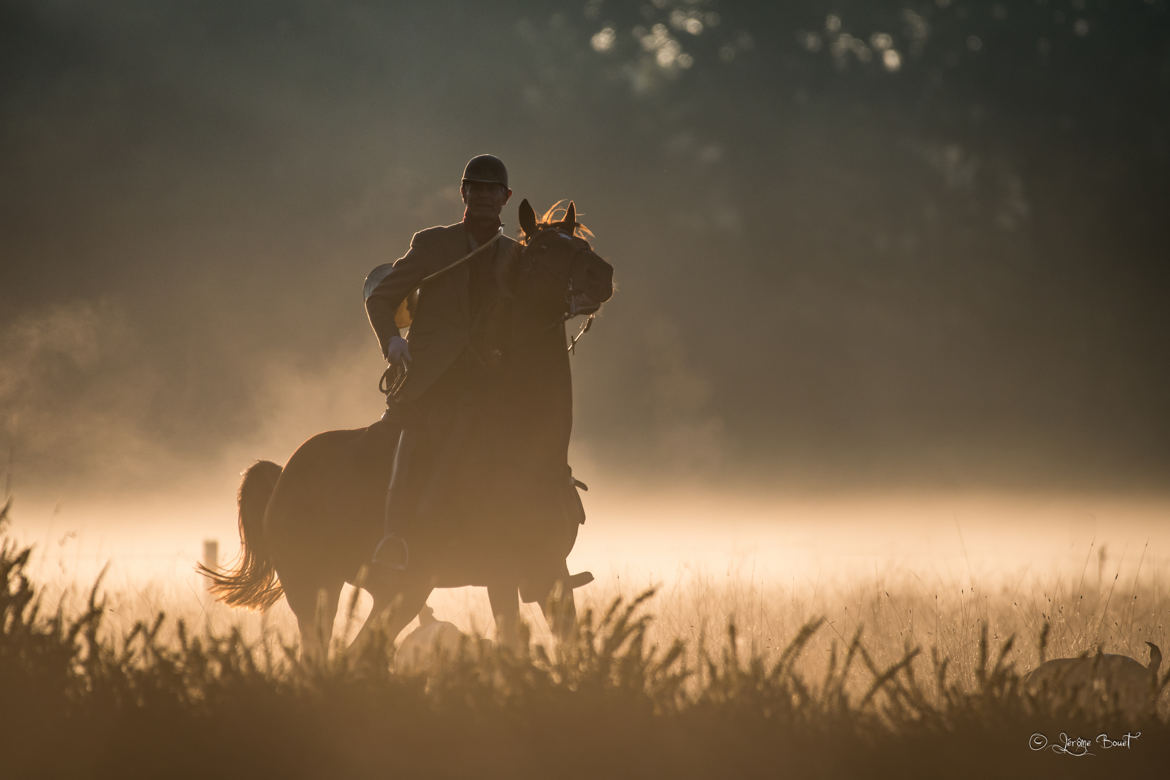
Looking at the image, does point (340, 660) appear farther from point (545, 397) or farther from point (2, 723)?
point (545, 397)

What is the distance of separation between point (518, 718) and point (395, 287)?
3.26 m

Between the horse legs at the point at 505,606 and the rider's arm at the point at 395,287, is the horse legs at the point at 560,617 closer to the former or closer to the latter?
the horse legs at the point at 505,606

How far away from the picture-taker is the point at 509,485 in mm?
5910

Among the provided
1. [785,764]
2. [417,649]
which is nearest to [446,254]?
[417,649]

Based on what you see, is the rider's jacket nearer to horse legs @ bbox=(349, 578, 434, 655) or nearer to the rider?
the rider

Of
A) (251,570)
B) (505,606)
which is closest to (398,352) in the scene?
(505,606)

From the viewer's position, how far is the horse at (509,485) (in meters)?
5.64

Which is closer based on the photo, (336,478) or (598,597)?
(336,478)

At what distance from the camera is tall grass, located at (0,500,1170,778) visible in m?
3.75

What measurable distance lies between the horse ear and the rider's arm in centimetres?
95

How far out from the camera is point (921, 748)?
391cm

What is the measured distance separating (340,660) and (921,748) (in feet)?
7.59

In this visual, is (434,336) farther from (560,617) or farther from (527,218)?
(560,617)

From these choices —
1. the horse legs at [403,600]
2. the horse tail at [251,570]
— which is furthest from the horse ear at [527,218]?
the horse tail at [251,570]
